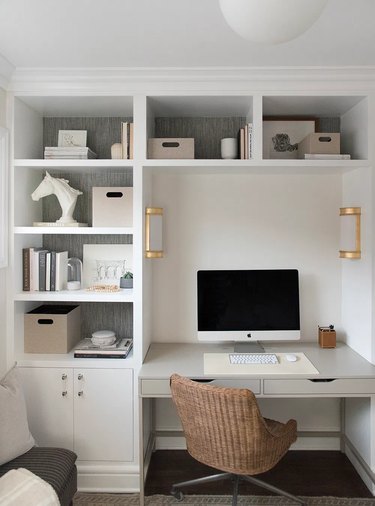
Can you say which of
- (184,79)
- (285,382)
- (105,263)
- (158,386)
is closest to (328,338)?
(285,382)

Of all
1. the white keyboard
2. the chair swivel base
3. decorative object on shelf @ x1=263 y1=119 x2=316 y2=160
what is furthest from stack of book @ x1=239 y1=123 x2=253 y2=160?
the chair swivel base

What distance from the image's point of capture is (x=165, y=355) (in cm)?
279

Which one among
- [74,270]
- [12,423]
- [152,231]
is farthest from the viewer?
[74,270]

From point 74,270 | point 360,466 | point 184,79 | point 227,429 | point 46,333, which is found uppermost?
point 184,79

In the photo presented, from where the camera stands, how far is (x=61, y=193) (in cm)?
281

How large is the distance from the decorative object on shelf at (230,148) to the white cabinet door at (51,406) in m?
1.66

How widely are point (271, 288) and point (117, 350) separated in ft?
3.51

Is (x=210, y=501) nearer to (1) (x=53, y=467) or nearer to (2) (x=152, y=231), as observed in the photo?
(1) (x=53, y=467)

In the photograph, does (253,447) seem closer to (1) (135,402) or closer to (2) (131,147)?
(1) (135,402)

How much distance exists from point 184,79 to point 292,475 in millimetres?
2568

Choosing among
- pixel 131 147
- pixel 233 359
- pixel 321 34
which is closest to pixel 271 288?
pixel 233 359

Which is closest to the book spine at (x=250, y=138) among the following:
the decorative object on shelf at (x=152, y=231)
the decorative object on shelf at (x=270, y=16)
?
the decorative object on shelf at (x=152, y=231)

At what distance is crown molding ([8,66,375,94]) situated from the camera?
253cm

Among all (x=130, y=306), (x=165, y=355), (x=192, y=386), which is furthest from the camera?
(x=130, y=306)
